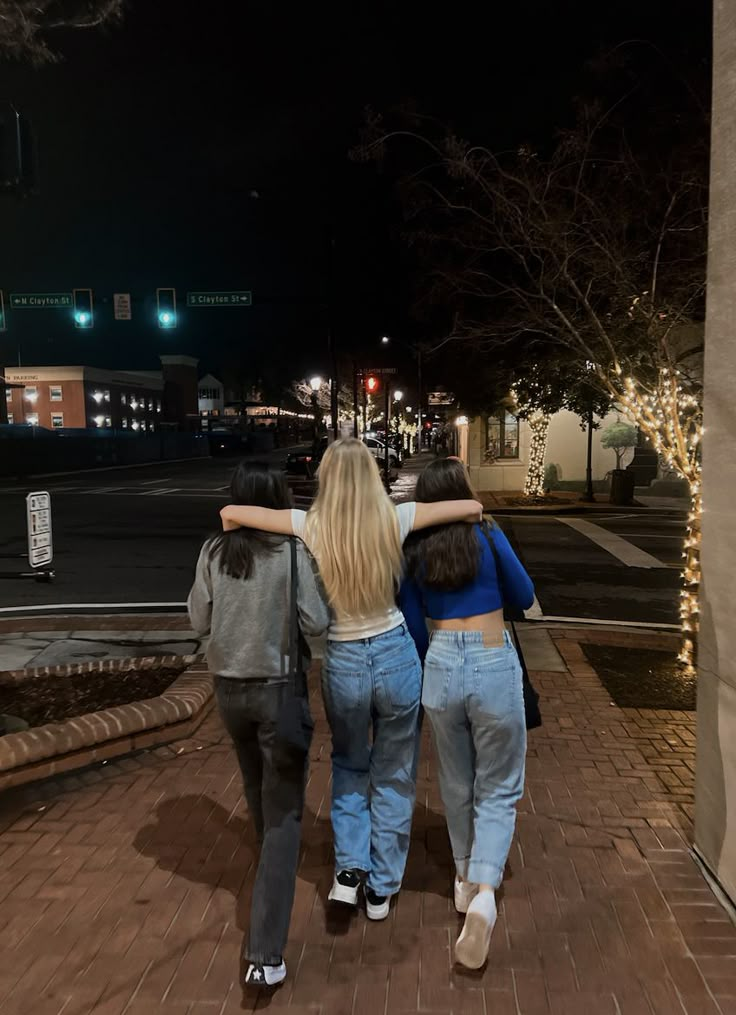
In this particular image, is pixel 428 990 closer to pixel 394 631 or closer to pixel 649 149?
pixel 394 631

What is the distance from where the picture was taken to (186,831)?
3789 millimetres

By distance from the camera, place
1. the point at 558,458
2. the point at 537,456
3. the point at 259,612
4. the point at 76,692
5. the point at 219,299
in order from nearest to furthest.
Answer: the point at 259,612 < the point at 76,692 < the point at 537,456 < the point at 219,299 < the point at 558,458

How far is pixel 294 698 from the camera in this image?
2713 millimetres

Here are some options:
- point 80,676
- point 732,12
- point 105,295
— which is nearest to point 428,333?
point 105,295

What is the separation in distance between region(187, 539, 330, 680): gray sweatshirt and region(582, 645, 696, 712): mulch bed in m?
3.69

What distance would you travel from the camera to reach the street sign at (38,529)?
18.7 ft

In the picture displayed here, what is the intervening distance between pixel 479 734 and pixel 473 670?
27cm

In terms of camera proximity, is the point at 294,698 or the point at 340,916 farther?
the point at 340,916

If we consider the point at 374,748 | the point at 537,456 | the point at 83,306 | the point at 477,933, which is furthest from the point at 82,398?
the point at 477,933

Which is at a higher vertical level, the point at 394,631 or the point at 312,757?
the point at 394,631

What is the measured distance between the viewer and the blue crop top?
2.90 meters

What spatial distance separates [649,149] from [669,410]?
11.6 feet

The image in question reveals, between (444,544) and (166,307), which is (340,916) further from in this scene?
(166,307)

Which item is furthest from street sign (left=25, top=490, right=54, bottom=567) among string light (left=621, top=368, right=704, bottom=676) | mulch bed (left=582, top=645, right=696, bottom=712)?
string light (left=621, top=368, right=704, bottom=676)
